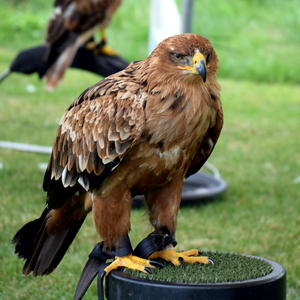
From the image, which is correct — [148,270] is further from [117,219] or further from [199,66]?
[199,66]

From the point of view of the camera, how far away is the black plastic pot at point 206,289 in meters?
2.36

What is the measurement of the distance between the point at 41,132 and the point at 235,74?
617 centimetres

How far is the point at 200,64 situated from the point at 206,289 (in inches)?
40.4

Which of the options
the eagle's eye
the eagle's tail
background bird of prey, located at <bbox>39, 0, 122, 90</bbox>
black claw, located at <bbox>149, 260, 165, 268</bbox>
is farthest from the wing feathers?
background bird of prey, located at <bbox>39, 0, 122, 90</bbox>

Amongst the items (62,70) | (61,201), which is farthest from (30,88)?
(61,201)

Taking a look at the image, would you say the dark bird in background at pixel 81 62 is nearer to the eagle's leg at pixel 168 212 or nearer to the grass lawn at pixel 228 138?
the grass lawn at pixel 228 138

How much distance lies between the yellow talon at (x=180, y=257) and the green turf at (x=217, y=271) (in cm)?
3

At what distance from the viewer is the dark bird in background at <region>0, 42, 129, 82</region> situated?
5.78 metres

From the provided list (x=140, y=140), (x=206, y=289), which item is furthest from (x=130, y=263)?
(x=140, y=140)

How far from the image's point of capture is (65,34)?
21.0 feet

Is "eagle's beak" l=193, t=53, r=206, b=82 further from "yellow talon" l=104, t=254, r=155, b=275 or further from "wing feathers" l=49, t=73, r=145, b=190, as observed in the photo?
"yellow talon" l=104, t=254, r=155, b=275

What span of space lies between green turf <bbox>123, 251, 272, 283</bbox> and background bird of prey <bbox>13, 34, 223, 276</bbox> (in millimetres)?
80

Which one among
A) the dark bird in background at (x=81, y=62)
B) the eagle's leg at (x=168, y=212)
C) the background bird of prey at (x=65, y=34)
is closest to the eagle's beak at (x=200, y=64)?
the eagle's leg at (x=168, y=212)

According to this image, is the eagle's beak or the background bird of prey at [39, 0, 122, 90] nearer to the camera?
the eagle's beak
